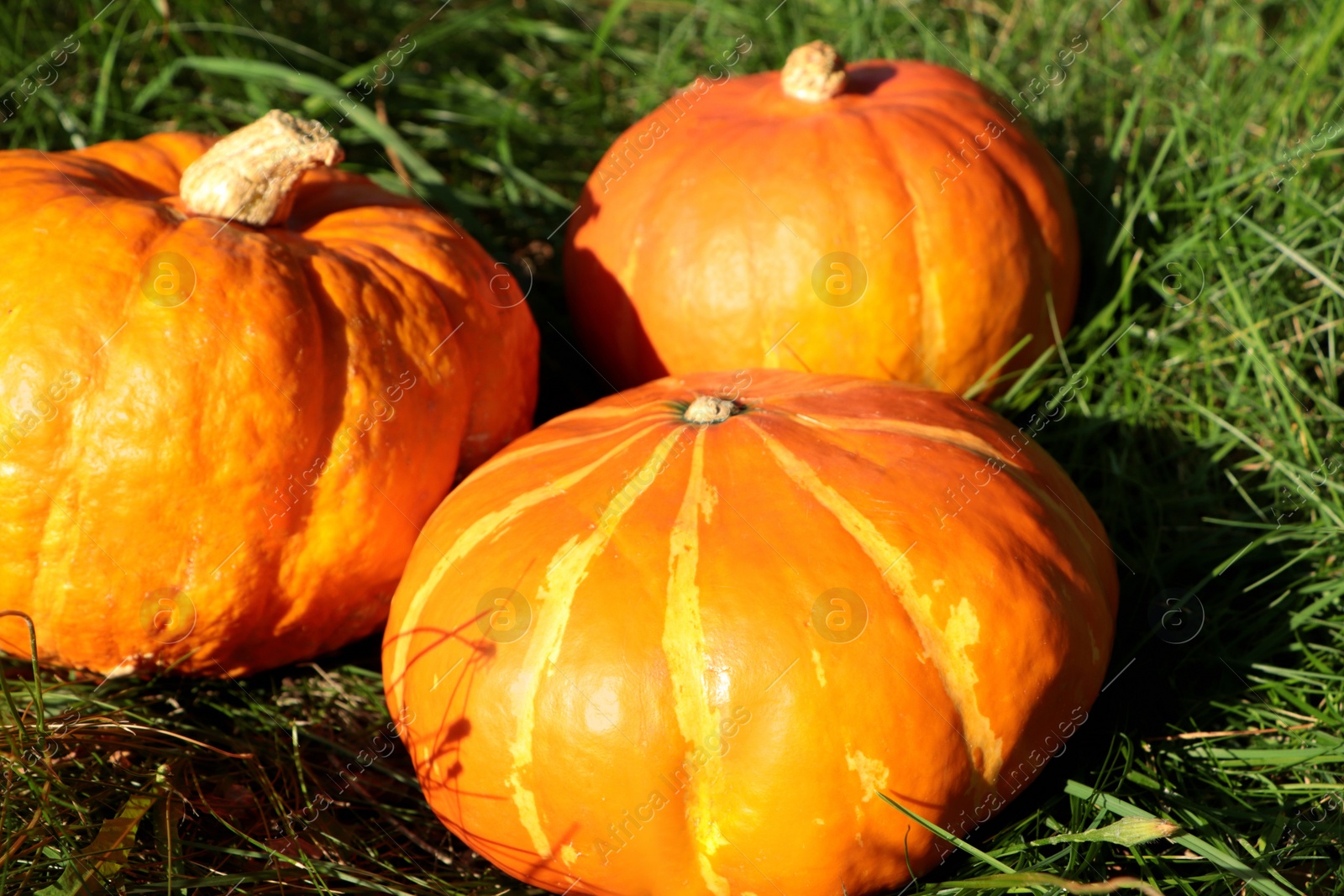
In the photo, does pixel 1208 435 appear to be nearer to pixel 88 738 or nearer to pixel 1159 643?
pixel 1159 643

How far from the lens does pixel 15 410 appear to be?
2119 mm

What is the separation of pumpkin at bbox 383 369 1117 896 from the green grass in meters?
0.19

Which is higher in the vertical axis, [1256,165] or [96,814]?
[96,814]

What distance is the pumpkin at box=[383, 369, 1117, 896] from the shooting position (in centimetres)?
185

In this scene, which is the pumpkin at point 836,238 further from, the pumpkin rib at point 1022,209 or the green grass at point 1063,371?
the green grass at point 1063,371

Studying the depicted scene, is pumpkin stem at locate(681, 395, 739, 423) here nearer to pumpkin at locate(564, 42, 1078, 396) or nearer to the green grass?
pumpkin at locate(564, 42, 1078, 396)

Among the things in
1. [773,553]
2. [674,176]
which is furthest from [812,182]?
[773,553]

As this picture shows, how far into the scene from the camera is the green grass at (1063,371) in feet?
7.22

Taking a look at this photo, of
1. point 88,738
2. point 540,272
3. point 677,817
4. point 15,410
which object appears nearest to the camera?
point 677,817

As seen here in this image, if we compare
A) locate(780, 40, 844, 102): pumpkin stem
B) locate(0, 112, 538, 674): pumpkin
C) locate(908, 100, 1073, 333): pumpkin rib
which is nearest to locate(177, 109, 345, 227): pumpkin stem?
locate(0, 112, 538, 674): pumpkin

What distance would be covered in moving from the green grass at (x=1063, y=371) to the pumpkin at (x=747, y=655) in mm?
191

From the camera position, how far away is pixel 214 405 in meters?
2.19

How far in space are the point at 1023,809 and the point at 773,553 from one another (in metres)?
0.79

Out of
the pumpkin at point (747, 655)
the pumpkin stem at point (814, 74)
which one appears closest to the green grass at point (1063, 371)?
the pumpkin at point (747, 655)
